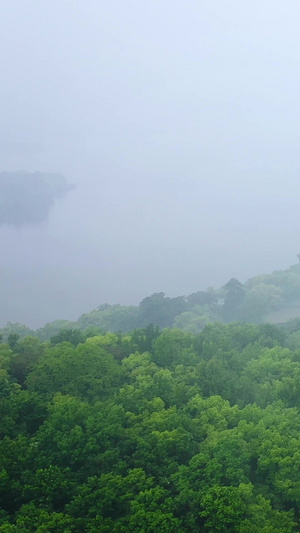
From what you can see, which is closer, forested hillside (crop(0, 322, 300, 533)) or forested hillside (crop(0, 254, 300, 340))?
forested hillside (crop(0, 322, 300, 533))

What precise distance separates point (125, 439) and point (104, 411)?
1111 mm

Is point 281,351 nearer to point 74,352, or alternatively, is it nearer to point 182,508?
point 74,352

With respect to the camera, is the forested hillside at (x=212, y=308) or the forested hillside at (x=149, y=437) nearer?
the forested hillside at (x=149, y=437)

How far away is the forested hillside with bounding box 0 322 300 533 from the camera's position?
36.5ft

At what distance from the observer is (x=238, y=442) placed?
13.0 meters

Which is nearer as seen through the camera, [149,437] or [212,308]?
[149,437]

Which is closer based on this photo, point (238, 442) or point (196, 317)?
point (238, 442)

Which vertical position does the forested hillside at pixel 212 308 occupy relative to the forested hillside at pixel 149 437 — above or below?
above

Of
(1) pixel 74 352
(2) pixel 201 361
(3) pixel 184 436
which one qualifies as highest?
(1) pixel 74 352

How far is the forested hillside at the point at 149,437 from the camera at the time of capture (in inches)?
438

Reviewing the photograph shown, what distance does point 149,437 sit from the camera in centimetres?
1348

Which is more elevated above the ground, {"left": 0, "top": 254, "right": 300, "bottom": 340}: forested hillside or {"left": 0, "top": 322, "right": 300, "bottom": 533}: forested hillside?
{"left": 0, "top": 254, "right": 300, "bottom": 340}: forested hillside

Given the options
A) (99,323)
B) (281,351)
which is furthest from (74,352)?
(99,323)

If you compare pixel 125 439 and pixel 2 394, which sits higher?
pixel 2 394
